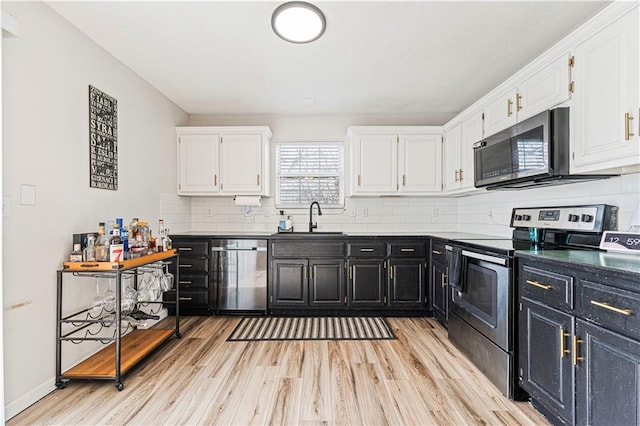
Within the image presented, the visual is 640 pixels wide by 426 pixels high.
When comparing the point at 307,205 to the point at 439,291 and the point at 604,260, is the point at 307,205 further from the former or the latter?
the point at 604,260

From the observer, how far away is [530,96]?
7.36 feet

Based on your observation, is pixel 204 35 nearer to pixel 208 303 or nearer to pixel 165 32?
pixel 165 32

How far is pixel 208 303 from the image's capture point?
346 centimetres

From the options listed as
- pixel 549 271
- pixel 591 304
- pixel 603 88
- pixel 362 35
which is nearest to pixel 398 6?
pixel 362 35

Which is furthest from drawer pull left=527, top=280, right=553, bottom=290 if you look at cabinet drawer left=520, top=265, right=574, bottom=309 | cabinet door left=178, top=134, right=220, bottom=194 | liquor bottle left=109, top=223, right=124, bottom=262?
cabinet door left=178, top=134, right=220, bottom=194

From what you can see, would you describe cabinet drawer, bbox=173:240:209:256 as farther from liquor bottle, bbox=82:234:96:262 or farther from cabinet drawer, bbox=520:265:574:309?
cabinet drawer, bbox=520:265:574:309

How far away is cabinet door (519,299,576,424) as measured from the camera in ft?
5.08

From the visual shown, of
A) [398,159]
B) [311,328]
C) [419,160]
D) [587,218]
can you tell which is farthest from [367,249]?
[587,218]

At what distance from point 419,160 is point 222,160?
2.33 m

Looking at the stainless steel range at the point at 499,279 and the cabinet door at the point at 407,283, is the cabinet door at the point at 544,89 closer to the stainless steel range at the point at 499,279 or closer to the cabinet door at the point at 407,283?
the stainless steel range at the point at 499,279

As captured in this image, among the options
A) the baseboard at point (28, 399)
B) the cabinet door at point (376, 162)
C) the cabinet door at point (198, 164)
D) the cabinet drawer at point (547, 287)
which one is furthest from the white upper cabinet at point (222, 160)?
the cabinet drawer at point (547, 287)

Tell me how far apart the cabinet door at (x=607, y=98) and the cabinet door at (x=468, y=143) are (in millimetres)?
1071

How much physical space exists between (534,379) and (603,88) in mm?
1630

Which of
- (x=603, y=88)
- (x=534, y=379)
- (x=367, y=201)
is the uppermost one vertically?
(x=603, y=88)
